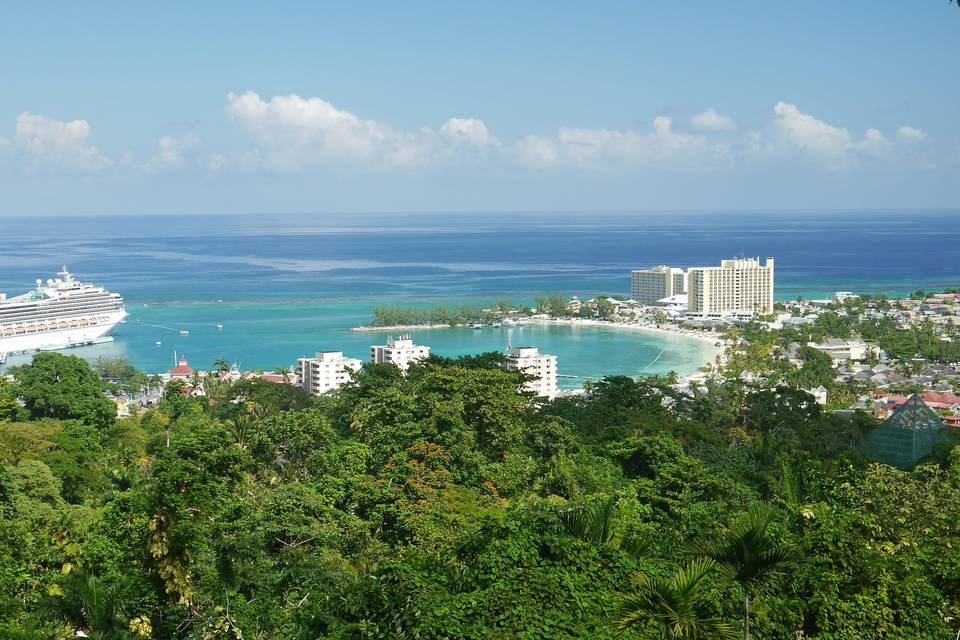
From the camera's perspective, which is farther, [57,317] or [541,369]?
[57,317]

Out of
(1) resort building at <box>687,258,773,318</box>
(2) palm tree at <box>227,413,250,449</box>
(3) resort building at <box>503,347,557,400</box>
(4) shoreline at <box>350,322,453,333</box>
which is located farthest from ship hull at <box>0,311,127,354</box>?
(2) palm tree at <box>227,413,250,449</box>

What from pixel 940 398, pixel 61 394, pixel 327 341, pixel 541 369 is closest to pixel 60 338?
pixel 327 341

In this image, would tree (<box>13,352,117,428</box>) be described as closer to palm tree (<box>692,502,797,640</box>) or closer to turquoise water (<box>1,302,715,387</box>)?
palm tree (<box>692,502,797,640</box>)

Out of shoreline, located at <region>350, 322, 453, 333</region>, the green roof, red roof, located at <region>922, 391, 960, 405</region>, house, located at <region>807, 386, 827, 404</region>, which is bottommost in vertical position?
house, located at <region>807, 386, 827, 404</region>

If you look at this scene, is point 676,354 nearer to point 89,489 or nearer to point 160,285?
point 89,489

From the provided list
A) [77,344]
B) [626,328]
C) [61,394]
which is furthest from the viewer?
[626,328]

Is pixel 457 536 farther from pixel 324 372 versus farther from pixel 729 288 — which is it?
pixel 729 288
